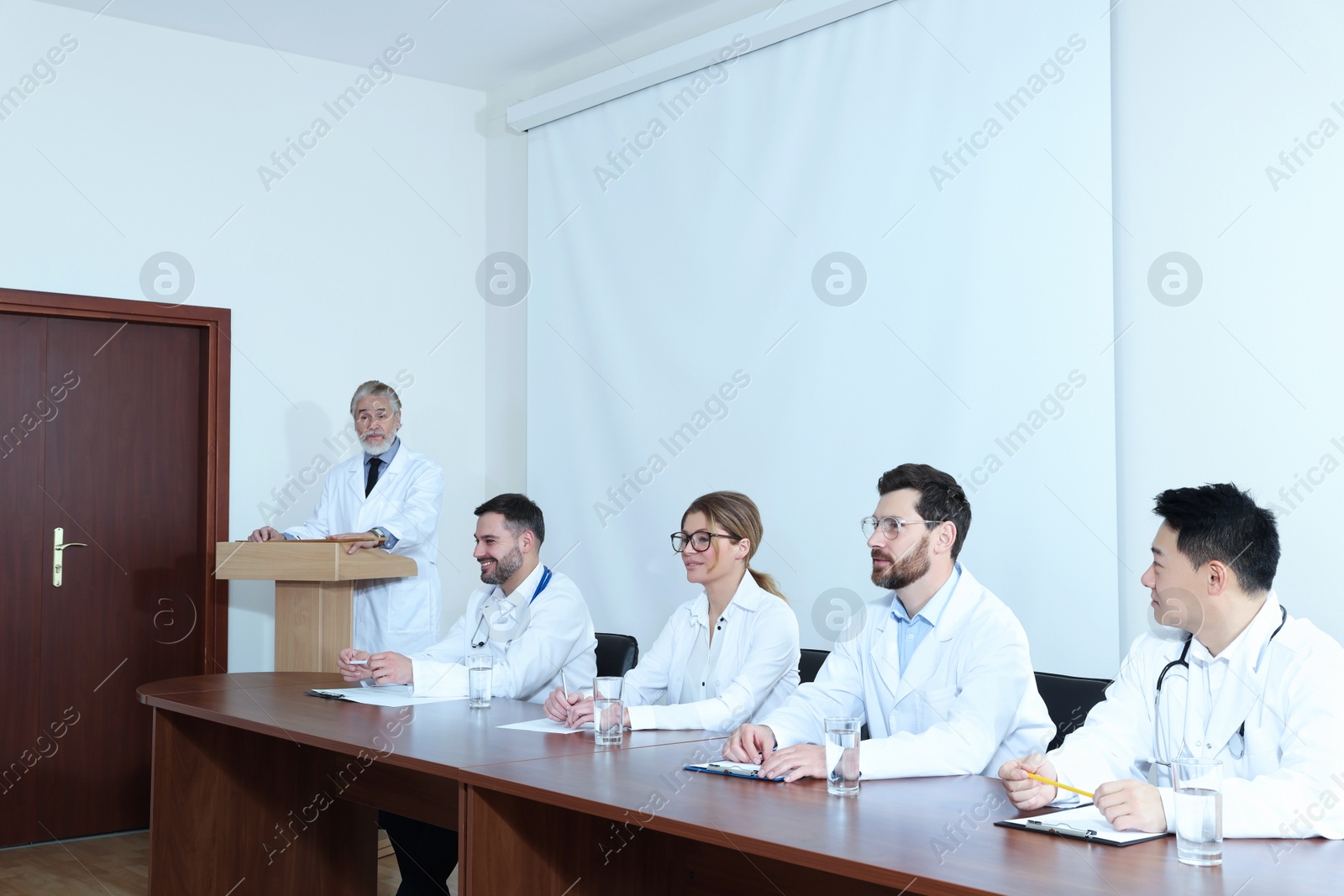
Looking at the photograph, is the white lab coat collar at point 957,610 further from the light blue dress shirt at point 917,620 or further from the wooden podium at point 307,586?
the wooden podium at point 307,586

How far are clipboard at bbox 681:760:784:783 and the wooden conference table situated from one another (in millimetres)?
30

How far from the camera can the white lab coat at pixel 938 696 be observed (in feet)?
7.50

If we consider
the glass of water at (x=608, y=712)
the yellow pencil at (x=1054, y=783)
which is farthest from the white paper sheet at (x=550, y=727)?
the yellow pencil at (x=1054, y=783)

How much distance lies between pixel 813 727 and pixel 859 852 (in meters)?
1.02

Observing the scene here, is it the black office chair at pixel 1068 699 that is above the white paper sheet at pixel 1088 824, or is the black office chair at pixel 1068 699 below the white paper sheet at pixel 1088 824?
above

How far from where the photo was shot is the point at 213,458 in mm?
5293

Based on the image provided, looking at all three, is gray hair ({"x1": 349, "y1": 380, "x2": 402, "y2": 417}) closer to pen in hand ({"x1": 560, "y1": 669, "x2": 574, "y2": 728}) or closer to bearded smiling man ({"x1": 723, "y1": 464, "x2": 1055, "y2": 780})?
pen in hand ({"x1": 560, "y1": 669, "x2": 574, "y2": 728})

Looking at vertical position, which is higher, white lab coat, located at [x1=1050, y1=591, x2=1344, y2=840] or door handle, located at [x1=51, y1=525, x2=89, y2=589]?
door handle, located at [x1=51, y1=525, x2=89, y2=589]

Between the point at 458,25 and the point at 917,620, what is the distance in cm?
376

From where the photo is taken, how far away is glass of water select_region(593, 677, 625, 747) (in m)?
2.58

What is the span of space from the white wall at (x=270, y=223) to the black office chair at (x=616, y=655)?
2366 millimetres

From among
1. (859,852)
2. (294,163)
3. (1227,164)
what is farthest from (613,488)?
(859,852)

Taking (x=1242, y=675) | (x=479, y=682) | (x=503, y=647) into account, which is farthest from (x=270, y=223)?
(x=1242, y=675)

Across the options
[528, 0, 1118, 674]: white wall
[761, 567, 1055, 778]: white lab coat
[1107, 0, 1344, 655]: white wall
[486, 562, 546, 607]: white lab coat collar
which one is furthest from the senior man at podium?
[1107, 0, 1344, 655]: white wall
